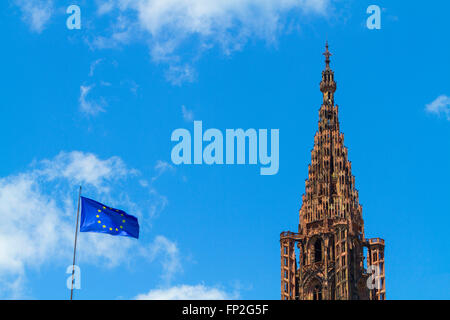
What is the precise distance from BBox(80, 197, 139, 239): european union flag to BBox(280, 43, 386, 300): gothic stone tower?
90354 millimetres

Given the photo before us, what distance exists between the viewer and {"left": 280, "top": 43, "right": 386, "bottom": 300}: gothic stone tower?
589 feet

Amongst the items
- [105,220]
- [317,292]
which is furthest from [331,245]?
[105,220]

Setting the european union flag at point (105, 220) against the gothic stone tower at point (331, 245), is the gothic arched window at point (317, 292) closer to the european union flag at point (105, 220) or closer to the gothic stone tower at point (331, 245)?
the gothic stone tower at point (331, 245)

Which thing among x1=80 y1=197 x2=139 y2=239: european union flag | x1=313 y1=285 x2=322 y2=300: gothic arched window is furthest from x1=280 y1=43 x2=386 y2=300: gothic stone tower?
x1=80 y1=197 x2=139 y2=239: european union flag

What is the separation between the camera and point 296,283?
603ft

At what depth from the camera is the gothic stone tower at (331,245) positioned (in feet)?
589

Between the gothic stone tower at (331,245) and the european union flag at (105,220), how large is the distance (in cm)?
9035

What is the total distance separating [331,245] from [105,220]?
9762 centimetres

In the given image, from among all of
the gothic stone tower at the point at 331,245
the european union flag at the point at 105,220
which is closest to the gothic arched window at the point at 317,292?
the gothic stone tower at the point at 331,245
